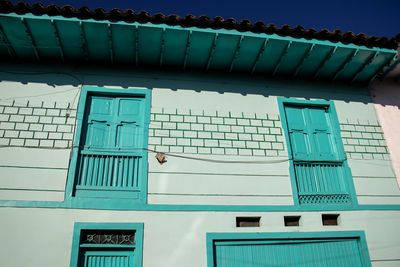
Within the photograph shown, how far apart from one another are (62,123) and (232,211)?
11.7ft

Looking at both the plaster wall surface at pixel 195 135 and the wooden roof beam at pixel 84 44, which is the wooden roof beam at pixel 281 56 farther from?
the wooden roof beam at pixel 84 44

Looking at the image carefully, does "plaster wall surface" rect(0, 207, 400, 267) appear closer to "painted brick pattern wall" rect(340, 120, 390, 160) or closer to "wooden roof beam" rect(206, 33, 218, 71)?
"painted brick pattern wall" rect(340, 120, 390, 160)

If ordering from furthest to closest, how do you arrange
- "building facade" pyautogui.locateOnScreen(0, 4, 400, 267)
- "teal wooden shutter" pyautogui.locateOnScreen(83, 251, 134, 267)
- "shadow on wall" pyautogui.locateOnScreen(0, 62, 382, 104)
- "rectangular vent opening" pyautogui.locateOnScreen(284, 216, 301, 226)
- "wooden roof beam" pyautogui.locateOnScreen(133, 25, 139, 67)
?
1. "shadow on wall" pyautogui.locateOnScreen(0, 62, 382, 104)
2. "wooden roof beam" pyautogui.locateOnScreen(133, 25, 139, 67)
3. "rectangular vent opening" pyautogui.locateOnScreen(284, 216, 301, 226)
4. "building facade" pyautogui.locateOnScreen(0, 4, 400, 267)
5. "teal wooden shutter" pyautogui.locateOnScreen(83, 251, 134, 267)

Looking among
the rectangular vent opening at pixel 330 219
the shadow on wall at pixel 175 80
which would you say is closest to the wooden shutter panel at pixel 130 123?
the shadow on wall at pixel 175 80

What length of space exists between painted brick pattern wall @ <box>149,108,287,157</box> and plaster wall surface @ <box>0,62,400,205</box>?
2 cm

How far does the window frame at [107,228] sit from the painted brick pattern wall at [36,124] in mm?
1537

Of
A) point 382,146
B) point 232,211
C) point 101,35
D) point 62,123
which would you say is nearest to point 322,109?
point 382,146

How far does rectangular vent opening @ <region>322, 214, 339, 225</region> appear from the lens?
630 centimetres

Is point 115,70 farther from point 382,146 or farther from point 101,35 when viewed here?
point 382,146

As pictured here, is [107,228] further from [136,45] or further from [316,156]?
Answer: [316,156]

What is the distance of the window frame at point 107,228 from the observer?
527 centimetres

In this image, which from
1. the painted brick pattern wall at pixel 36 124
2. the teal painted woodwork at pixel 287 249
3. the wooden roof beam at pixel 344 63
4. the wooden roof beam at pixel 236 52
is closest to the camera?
the teal painted woodwork at pixel 287 249

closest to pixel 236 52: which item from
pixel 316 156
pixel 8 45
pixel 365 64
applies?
pixel 316 156

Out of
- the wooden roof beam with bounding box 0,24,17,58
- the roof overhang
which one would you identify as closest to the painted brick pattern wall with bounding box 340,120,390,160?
the roof overhang
